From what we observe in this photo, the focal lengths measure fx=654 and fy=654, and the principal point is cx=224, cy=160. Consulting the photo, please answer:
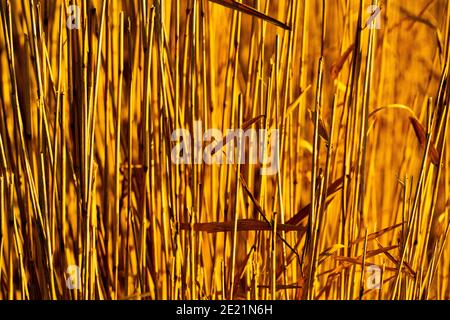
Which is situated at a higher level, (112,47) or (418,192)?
(112,47)

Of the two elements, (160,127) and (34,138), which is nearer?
(160,127)

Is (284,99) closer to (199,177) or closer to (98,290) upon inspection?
(199,177)

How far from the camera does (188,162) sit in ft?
2.39

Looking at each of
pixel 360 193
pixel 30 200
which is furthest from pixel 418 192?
pixel 30 200

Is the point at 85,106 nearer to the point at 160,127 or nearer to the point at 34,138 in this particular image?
the point at 160,127

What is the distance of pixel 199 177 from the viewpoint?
0.72 meters

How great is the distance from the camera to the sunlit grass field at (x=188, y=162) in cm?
67

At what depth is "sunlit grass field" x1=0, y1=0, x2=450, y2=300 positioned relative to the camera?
668 millimetres

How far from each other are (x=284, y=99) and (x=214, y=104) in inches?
4.2

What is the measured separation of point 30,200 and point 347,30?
410 millimetres

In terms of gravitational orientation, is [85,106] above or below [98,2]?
below

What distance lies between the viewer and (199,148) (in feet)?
2.38

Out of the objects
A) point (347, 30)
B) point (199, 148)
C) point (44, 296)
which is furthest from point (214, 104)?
point (44, 296)

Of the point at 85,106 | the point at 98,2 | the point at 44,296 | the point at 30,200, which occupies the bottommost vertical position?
the point at 44,296
